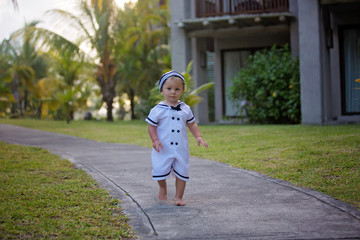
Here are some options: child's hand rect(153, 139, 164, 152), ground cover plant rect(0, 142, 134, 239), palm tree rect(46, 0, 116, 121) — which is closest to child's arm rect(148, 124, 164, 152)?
child's hand rect(153, 139, 164, 152)

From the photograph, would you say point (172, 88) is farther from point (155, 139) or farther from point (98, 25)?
point (98, 25)

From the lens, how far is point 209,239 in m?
3.23

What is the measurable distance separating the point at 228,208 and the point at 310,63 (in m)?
9.17

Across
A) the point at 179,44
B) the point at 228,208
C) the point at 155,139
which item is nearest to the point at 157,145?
the point at 155,139

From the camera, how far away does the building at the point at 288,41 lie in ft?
40.6

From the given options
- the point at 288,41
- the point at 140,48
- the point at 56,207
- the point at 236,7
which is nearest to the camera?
the point at 56,207

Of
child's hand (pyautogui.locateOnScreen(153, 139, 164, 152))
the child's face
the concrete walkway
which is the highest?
the child's face

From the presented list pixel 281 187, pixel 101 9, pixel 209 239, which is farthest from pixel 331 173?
pixel 101 9

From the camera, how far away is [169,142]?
14.6ft

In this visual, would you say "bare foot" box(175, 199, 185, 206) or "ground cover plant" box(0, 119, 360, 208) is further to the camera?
"ground cover plant" box(0, 119, 360, 208)

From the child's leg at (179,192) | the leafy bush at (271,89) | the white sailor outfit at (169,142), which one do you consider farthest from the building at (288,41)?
the child's leg at (179,192)

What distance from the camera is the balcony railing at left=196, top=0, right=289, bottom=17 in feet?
48.0

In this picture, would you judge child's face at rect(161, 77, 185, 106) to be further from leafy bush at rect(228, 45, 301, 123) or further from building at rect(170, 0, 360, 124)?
leafy bush at rect(228, 45, 301, 123)

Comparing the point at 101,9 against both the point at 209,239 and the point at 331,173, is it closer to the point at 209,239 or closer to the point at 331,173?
the point at 331,173
